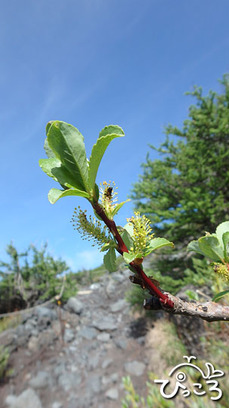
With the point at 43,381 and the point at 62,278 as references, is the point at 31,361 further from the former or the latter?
the point at 62,278

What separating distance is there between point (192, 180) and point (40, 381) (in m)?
7.71

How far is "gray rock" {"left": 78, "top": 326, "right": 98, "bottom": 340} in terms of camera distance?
10.1m

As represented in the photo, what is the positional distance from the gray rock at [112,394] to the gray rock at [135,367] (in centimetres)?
80

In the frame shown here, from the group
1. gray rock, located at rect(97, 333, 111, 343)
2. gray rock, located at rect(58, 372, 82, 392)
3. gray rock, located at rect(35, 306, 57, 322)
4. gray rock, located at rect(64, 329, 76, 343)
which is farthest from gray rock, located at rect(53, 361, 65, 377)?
gray rock, located at rect(35, 306, 57, 322)

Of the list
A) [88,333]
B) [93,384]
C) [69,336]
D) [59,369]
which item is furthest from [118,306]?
[93,384]

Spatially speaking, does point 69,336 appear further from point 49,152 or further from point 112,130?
point 112,130

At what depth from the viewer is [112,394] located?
658cm

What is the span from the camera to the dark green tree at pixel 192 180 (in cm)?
704

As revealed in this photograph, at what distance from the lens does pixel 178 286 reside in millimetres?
7113

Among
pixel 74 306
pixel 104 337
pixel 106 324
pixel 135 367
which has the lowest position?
pixel 135 367

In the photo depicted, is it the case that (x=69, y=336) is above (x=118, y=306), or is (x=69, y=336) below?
below

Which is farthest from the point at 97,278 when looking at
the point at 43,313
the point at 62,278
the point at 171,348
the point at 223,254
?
the point at 223,254

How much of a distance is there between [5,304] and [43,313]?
2.81 m

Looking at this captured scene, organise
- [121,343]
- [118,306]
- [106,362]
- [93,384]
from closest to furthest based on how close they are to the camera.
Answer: [93,384] < [106,362] < [121,343] < [118,306]
